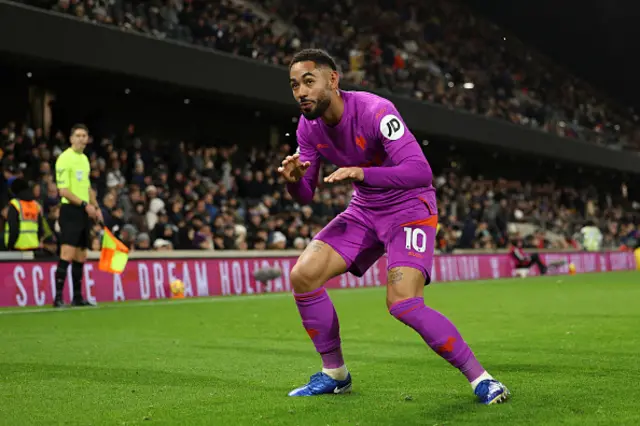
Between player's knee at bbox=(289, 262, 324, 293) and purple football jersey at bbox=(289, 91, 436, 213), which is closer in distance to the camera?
purple football jersey at bbox=(289, 91, 436, 213)

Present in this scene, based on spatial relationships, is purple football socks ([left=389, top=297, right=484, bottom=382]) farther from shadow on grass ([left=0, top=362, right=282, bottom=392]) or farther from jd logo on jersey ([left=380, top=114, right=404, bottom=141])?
shadow on grass ([left=0, top=362, right=282, bottom=392])

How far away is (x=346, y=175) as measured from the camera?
483 centimetres

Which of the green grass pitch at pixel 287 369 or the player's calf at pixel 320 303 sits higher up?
the player's calf at pixel 320 303

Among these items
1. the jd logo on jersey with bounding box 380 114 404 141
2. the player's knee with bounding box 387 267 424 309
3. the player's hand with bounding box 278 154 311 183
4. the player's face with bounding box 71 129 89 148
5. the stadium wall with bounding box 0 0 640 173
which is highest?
the stadium wall with bounding box 0 0 640 173

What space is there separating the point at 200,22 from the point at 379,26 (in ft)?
43.4

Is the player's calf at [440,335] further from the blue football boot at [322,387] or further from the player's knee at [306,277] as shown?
the blue football boot at [322,387]

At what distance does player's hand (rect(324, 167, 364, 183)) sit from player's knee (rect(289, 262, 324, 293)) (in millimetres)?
741

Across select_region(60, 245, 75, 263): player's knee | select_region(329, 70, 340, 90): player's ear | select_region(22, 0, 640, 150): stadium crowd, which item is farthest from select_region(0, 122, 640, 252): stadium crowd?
select_region(329, 70, 340, 90): player's ear

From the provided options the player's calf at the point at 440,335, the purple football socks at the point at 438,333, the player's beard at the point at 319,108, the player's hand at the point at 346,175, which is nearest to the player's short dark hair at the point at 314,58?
the player's beard at the point at 319,108

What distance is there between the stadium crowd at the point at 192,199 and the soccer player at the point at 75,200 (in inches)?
131

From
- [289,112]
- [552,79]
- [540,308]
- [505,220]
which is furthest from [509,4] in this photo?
[540,308]

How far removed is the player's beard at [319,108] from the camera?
5289 mm

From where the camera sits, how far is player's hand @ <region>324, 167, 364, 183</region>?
4.71 meters

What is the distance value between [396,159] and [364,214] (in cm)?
54
